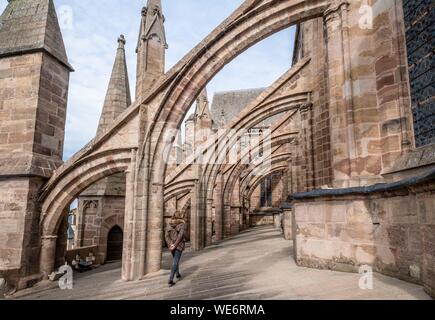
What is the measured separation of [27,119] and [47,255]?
2988 millimetres

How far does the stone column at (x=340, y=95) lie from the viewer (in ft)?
14.8

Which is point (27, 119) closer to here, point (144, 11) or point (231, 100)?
point (144, 11)

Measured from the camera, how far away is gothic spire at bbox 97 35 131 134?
10.7 m

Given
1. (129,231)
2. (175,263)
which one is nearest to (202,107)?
(129,231)

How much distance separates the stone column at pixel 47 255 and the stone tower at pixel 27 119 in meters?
0.12

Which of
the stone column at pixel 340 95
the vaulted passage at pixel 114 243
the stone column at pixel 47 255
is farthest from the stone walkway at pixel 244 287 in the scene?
the vaulted passage at pixel 114 243

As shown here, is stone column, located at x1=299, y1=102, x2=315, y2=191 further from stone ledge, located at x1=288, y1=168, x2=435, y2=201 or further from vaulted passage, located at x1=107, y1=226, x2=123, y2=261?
vaulted passage, located at x1=107, y1=226, x2=123, y2=261

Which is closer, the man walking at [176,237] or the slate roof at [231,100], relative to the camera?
the man walking at [176,237]

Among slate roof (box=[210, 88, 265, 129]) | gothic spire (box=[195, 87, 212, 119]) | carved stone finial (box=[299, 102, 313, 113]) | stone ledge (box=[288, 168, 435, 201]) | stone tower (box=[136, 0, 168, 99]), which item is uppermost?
slate roof (box=[210, 88, 265, 129])

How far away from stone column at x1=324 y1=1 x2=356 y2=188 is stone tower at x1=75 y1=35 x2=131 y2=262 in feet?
26.2

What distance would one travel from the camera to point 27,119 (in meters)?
6.12

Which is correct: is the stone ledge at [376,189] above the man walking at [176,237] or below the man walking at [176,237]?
above

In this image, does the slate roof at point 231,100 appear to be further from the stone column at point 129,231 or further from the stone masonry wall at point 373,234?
the stone masonry wall at point 373,234

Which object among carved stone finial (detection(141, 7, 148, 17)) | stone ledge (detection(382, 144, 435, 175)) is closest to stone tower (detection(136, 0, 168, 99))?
carved stone finial (detection(141, 7, 148, 17))
